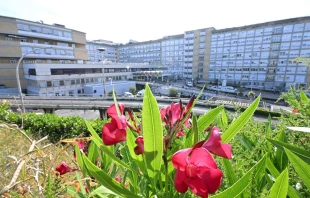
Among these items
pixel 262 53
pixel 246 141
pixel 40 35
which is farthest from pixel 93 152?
pixel 262 53

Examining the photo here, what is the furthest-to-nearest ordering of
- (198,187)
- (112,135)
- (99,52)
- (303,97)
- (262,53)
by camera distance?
(99,52) → (262,53) → (303,97) → (112,135) → (198,187)

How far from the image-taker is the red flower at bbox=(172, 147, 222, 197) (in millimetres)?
457

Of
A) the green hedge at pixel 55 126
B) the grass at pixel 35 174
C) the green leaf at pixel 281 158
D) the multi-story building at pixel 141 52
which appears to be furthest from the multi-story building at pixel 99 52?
the green leaf at pixel 281 158

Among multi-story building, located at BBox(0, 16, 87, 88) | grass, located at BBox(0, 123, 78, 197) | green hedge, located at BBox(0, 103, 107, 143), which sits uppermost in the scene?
multi-story building, located at BBox(0, 16, 87, 88)

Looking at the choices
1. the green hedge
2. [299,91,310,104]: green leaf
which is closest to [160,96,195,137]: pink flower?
[299,91,310,104]: green leaf

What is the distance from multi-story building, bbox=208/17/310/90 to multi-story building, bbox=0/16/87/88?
29.7m

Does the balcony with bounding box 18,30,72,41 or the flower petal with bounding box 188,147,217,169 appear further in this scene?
the balcony with bounding box 18,30,72,41

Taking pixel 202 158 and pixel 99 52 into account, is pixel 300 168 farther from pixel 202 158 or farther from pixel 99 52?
pixel 99 52

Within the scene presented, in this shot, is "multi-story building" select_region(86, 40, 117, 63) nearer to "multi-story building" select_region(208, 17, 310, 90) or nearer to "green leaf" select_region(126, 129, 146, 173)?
"multi-story building" select_region(208, 17, 310, 90)

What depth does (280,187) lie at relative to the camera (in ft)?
1.73

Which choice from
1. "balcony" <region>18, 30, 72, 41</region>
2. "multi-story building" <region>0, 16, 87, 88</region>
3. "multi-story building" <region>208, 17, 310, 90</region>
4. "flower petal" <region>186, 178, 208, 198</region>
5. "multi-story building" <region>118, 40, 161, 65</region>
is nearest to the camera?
"flower petal" <region>186, 178, 208, 198</region>

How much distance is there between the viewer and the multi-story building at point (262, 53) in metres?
29.3

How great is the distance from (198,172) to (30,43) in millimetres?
31544


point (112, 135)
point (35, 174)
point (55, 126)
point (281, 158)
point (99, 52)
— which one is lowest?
point (55, 126)
